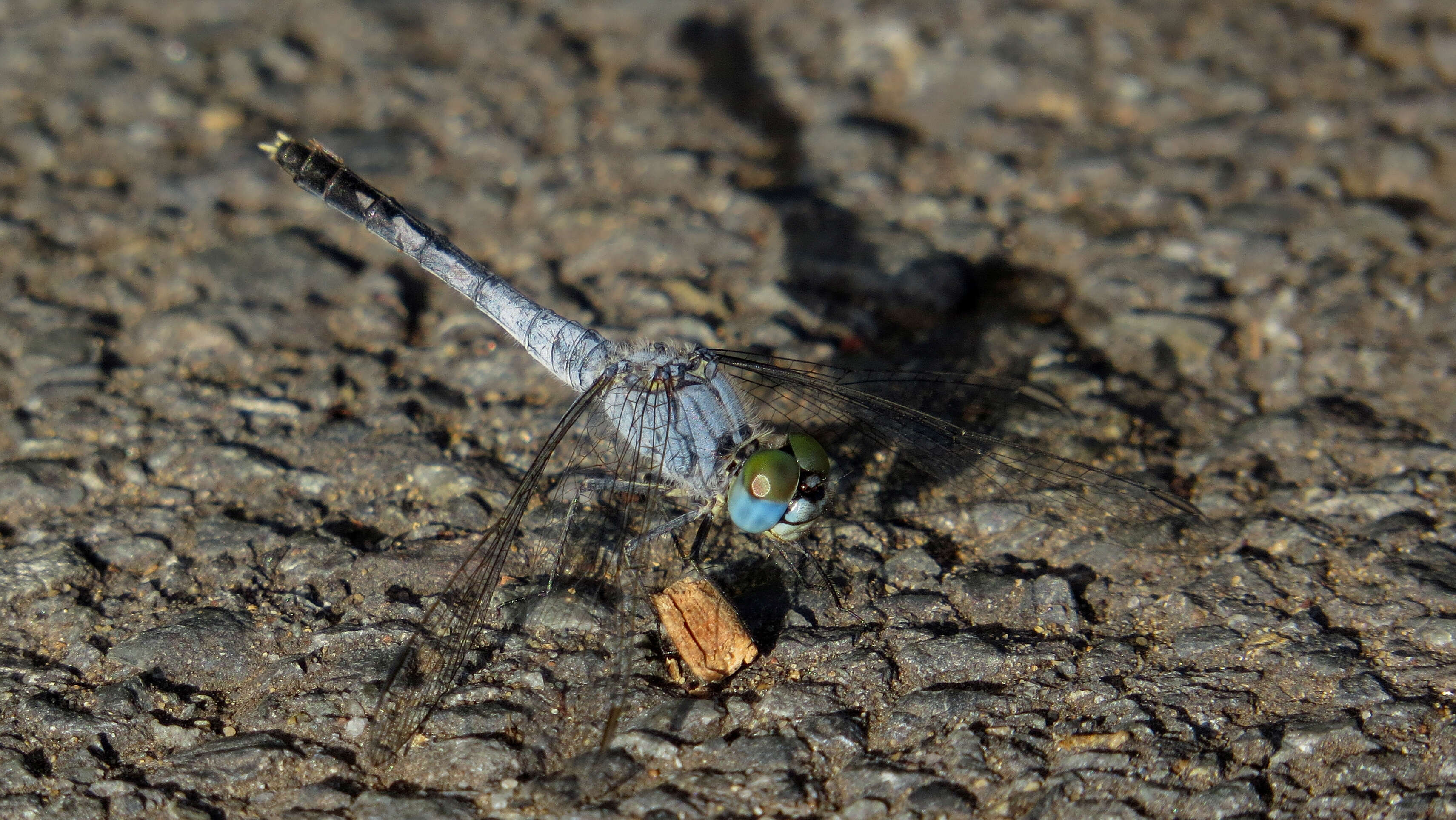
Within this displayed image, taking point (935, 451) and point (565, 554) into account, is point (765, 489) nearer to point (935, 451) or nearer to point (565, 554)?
point (565, 554)

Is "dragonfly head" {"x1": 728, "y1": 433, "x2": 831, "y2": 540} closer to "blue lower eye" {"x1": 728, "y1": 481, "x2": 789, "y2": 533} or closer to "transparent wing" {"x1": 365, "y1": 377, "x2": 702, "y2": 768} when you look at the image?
"blue lower eye" {"x1": 728, "y1": 481, "x2": 789, "y2": 533}

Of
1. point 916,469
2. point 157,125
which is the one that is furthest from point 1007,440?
point 157,125

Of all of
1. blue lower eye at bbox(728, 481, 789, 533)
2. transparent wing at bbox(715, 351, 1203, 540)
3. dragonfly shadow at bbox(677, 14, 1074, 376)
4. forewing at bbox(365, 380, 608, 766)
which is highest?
dragonfly shadow at bbox(677, 14, 1074, 376)

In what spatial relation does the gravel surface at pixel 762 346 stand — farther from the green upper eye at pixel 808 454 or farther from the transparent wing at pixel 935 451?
the green upper eye at pixel 808 454

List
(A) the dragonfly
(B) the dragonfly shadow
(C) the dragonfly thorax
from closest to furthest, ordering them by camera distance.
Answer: (A) the dragonfly
(C) the dragonfly thorax
(B) the dragonfly shadow

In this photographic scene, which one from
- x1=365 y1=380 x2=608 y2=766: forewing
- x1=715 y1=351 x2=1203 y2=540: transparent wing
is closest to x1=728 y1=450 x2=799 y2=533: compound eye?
x1=715 y1=351 x2=1203 y2=540: transparent wing

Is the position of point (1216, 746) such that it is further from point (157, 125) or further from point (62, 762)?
point (157, 125)

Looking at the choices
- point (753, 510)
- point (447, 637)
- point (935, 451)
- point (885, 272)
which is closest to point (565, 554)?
point (447, 637)
